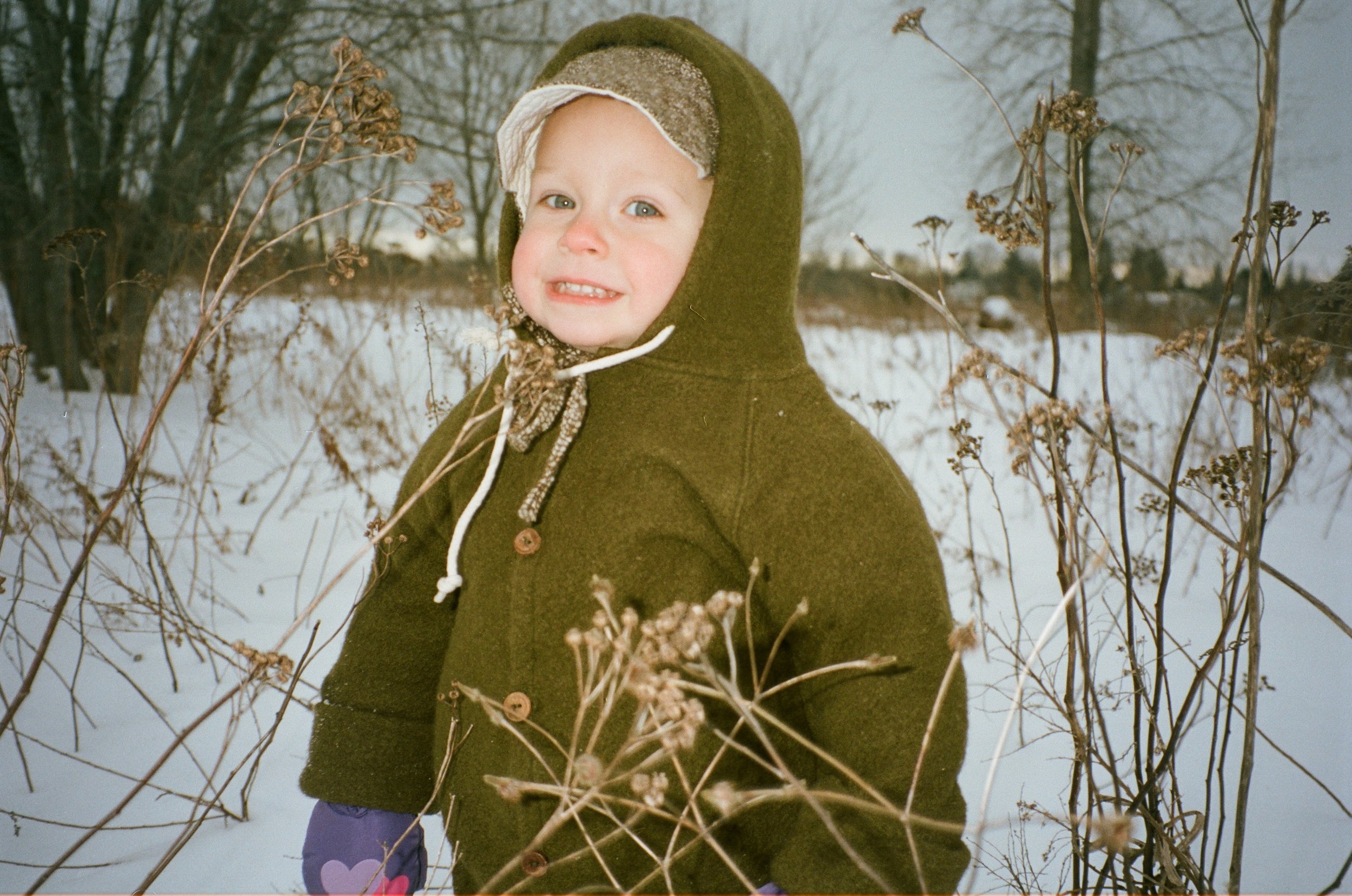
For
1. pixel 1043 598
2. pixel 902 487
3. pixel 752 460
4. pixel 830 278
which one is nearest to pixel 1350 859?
pixel 902 487

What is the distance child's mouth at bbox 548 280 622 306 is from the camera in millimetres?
1386

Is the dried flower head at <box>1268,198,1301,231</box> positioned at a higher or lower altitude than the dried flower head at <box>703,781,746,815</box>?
higher

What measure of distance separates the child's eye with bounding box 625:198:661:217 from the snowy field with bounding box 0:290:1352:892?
53 centimetres

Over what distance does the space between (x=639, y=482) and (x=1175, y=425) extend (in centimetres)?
384

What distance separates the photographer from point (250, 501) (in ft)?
12.7

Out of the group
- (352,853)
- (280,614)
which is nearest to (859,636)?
(352,853)

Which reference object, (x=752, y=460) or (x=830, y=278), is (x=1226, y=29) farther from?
(x=830, y=278)

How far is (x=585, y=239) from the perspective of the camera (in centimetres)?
135

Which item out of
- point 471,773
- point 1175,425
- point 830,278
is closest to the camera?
point 471,773

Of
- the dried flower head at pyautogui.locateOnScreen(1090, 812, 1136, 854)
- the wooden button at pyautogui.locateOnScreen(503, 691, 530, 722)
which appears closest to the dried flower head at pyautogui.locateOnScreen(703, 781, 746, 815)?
the dried flower head at pyautogui.locateOnScreen(1090, 812, 1136, 854)

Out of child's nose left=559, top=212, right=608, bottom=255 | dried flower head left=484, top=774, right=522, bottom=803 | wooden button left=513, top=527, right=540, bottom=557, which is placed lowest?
dried flower head left=484, top=774, right=522, bottom=803

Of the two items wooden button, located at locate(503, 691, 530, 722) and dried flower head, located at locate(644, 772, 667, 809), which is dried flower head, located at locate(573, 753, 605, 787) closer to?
dried flower head, located at locate(644, 772, 667, 809)

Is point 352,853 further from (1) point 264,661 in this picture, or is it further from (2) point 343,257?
(2) point 343,257

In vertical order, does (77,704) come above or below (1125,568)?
below
